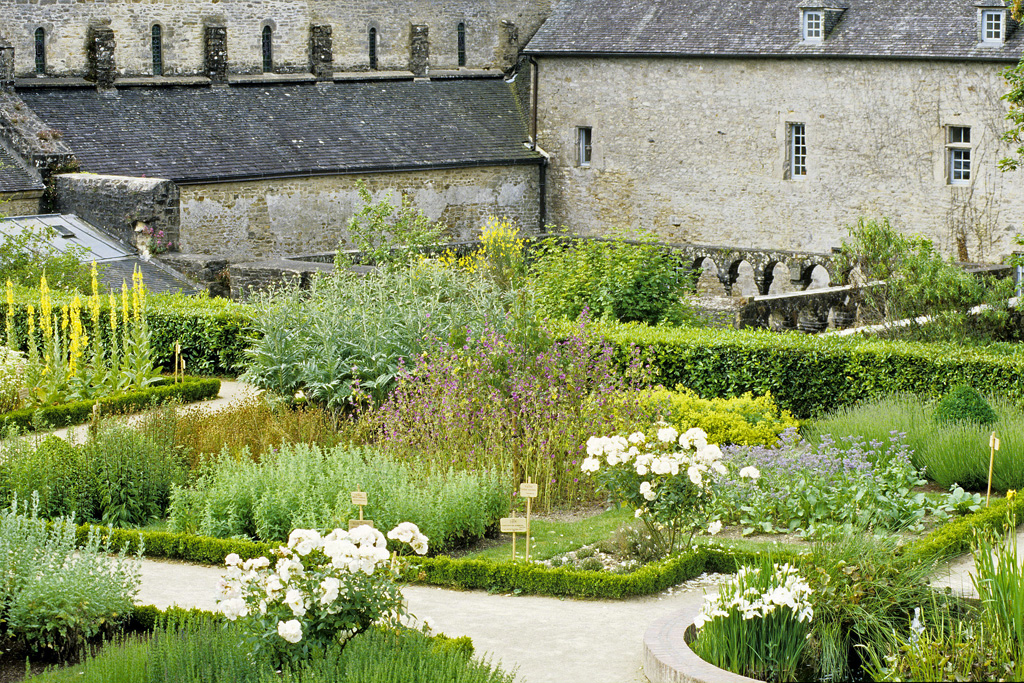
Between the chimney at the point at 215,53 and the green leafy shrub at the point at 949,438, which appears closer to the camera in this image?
the green leafy shrub at the point at 949,438

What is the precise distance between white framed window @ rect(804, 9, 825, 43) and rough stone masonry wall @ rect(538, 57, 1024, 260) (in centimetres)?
43

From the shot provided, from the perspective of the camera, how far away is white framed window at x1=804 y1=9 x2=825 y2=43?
25.1m

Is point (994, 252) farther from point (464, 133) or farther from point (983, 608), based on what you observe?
point (983, 608)

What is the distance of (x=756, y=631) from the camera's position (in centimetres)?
682

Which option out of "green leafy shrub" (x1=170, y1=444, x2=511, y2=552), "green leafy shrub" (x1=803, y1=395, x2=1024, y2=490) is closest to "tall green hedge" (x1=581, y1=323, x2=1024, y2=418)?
"green leafy shrub" (x1=803, y1=395, x2=1024, y2=490)

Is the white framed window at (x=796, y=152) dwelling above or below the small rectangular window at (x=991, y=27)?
below

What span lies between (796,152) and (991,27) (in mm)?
4244

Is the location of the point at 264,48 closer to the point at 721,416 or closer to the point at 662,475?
the point at 721,416

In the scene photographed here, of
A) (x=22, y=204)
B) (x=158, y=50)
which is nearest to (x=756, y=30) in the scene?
(x=158, y=50)

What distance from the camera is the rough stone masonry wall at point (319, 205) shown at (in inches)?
942

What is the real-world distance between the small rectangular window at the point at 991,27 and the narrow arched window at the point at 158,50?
1460 cm

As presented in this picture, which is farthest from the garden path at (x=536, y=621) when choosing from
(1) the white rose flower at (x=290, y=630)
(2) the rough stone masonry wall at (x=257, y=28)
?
(2) the rough stone masonry wall at (x=257, y=28)

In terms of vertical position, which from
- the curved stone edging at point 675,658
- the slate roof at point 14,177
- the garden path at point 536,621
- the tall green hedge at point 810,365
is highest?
the slate roof at point 14,177

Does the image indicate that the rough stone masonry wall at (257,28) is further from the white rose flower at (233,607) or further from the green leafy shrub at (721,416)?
the white rose flower at (233,607)
